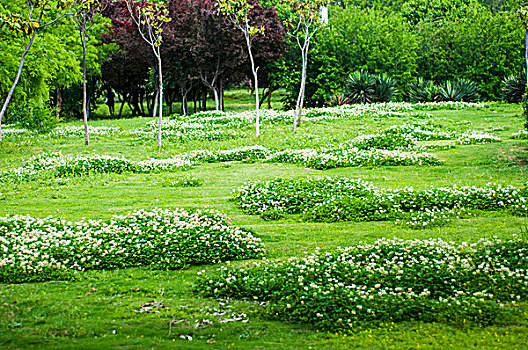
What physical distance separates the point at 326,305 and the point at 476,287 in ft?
7.38

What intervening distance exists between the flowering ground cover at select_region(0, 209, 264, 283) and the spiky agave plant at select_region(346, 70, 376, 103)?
2640 cm

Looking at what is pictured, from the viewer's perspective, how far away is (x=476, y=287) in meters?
6.51

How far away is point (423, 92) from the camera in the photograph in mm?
33719

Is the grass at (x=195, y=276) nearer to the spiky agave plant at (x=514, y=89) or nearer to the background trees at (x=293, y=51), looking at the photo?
the spiky agave plant at (x=514, y=89)

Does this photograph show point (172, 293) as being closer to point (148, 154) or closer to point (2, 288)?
point (2, 288)

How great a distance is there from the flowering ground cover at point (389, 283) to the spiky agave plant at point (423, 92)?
2759 centimetres

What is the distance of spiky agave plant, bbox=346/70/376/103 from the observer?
33656 mm

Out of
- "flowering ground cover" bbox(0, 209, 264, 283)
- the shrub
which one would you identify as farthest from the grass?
the shrub

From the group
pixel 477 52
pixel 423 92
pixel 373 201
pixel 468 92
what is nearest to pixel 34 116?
pixel 373 201

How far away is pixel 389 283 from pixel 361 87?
28885 mm

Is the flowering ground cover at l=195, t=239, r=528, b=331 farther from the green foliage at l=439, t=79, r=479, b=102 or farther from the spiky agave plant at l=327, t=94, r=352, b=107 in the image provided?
the spiky agave plant at l=327, t=94, r=352, b=107

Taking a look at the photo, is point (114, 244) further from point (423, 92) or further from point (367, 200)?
point (423, 92)

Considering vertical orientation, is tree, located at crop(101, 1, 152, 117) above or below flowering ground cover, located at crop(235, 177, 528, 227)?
above

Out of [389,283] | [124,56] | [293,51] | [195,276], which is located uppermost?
[293,51]
